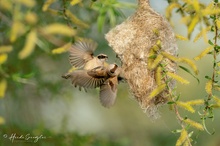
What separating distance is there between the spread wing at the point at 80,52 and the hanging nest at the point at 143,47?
13cm

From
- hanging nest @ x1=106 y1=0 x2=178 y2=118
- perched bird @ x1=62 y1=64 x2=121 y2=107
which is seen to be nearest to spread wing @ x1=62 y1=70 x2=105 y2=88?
perched bird @ x1=62 y1=64 x2=121 y2=107

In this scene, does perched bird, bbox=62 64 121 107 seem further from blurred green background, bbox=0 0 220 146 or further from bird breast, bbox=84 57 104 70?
blurred green background, bbox=0 0 220 146

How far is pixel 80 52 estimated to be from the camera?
150 centimetres

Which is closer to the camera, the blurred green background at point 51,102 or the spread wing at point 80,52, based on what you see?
the spread wing at point 80,52

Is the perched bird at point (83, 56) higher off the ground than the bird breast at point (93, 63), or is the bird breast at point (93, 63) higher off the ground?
the perched bird at point (83, 56)

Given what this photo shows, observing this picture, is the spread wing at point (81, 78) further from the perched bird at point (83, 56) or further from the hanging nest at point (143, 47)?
the hanging nest at point (143, 47)

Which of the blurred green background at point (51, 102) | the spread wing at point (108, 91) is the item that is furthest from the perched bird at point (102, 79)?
the blurred green background at point (51, 102)

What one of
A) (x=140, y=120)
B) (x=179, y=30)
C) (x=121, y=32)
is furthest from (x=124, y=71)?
(x=140, y=120)

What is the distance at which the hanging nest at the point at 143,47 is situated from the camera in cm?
156

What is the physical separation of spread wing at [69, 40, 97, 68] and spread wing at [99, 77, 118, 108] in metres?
0.08

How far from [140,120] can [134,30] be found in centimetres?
253

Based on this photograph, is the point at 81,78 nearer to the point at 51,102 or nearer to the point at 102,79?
the point at 102,79

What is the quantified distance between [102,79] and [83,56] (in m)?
0.08

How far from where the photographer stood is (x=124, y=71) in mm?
1615
